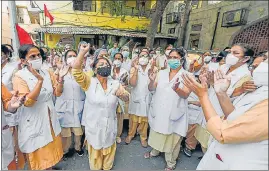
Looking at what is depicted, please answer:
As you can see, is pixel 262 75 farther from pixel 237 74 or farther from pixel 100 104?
pixel 100 104

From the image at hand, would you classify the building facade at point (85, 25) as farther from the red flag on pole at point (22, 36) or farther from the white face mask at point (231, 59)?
the white face mask at point (231, 59)

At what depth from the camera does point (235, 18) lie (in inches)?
41.9

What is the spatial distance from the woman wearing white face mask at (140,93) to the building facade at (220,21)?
3.90ft

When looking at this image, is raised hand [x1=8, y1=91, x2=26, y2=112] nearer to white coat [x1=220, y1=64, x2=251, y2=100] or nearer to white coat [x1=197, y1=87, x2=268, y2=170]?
white coat [x1=197, y1=87, x2=268, y2=170]

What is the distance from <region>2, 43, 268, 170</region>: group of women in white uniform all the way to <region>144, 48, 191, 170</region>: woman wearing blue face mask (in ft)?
0.04

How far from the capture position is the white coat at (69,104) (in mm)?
2215

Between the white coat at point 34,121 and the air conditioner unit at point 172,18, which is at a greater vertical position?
the air conditioner unit at point 172,18

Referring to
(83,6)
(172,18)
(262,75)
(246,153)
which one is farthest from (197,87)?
(83,6)

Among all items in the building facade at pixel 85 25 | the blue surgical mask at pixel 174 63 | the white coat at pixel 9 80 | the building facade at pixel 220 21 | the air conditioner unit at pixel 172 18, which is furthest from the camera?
the building facade at pixel 85 25

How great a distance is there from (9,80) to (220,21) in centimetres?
213

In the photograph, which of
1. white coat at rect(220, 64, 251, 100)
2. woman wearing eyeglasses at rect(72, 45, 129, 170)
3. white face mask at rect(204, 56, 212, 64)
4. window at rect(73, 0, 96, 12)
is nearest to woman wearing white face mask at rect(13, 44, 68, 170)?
woman wearing eyeglasses at rect(72, 45, 129, 170)

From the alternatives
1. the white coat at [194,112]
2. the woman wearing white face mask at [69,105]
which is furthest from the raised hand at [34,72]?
the white coat at [194,112]

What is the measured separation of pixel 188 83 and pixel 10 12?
59.6 inches

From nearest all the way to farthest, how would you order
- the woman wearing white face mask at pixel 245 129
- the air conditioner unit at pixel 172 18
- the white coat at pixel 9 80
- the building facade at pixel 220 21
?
the woman wearing white face mask at pixel 245 129 → the building facade at pixel 220 21 → the air conditioner unit at pixel 172 18 → the white coat at pixel 9 80
